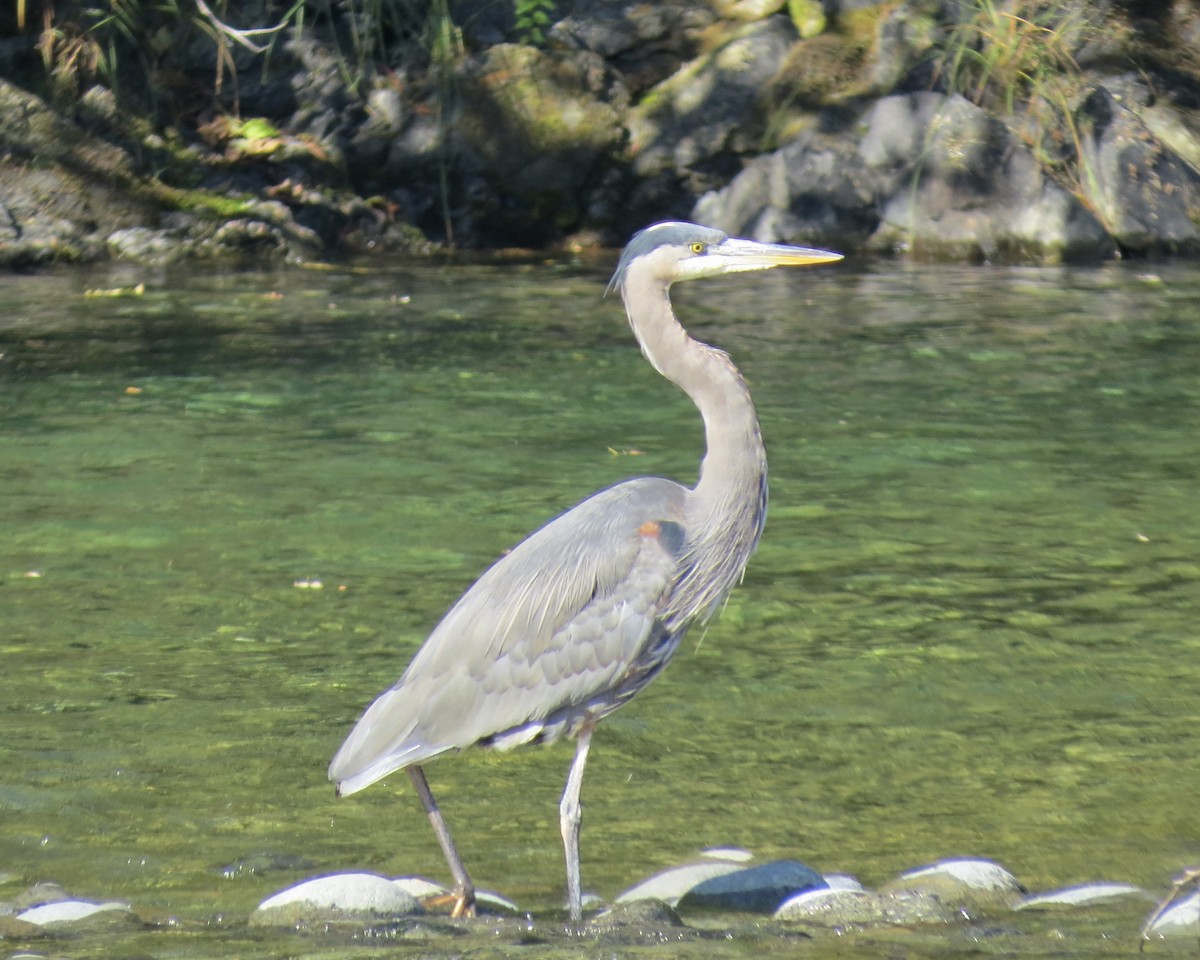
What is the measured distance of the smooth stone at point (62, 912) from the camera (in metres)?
3.37

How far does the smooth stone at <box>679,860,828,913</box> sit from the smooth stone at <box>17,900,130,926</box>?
112cm

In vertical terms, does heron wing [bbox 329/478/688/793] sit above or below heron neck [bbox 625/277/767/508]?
below

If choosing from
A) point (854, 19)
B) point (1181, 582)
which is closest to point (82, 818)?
point (1181, 582)

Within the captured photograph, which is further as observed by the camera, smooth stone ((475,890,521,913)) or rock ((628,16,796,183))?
rock ((628,16,796,183))

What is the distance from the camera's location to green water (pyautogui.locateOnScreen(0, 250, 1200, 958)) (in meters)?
4.11

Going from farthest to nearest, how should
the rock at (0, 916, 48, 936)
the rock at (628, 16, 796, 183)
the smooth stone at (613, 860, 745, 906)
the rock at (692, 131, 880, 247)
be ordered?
1. the rock at (628, 16, 796, 183)
2. the rock at (692, 131, 880, 247)
3. the smooth stone at (613, 860, 745, 906)
4. the rock at (0, 916, 48, 936)

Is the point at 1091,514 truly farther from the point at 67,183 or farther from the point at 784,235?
the point at 67,183

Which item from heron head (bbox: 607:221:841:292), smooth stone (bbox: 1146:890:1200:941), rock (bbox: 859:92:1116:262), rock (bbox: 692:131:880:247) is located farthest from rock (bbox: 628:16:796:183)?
smooth stone (bbox: 1146:890:1200:941)

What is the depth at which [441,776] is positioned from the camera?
4.62 m

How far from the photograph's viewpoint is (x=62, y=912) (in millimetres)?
3398

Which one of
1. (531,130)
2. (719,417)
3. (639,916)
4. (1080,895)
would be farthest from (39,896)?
(531,130)

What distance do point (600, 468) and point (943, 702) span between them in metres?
2.81

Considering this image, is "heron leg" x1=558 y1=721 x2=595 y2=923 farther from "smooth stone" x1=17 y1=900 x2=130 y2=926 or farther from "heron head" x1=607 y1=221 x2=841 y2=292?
"heron head" x1=607 y1=221 x2=841 y2=292

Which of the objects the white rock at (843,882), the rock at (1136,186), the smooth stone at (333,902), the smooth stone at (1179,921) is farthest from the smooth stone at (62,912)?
the rock at (1136,186)
